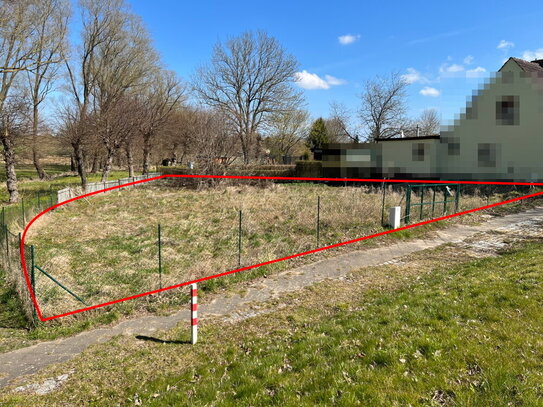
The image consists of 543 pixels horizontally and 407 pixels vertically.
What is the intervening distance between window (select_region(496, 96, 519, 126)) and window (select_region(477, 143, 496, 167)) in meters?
1.65

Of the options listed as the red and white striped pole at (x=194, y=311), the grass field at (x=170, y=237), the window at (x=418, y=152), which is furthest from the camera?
the window at (x=418, y=152)

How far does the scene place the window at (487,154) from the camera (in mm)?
20812

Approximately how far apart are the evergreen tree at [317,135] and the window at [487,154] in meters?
31.9

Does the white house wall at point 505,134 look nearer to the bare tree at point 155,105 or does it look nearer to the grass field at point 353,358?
the grass field at point 353,358

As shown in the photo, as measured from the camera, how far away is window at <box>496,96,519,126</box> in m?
20.0

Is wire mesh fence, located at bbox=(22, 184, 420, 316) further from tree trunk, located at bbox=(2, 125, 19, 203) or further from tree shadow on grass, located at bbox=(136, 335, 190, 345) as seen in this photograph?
tree trunk, located at bbox=(2, 125, 19, 203)

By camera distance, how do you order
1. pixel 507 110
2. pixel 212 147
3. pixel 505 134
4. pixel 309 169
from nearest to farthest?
pixel 507 110 → pixel 505 134 → pixel 212 147 → pixel 309 169

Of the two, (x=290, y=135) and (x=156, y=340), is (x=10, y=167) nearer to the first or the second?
(x=156, y=340)

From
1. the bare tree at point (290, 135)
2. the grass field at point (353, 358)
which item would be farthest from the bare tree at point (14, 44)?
the bare tree at point (290, 135)

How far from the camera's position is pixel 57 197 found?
18953 millimetres

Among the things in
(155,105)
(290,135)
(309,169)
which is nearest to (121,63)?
(155,105)

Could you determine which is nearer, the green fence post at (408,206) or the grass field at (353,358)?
the grass field at (353,358)

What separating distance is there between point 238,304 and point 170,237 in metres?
5.94

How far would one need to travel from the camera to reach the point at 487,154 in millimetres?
20891
